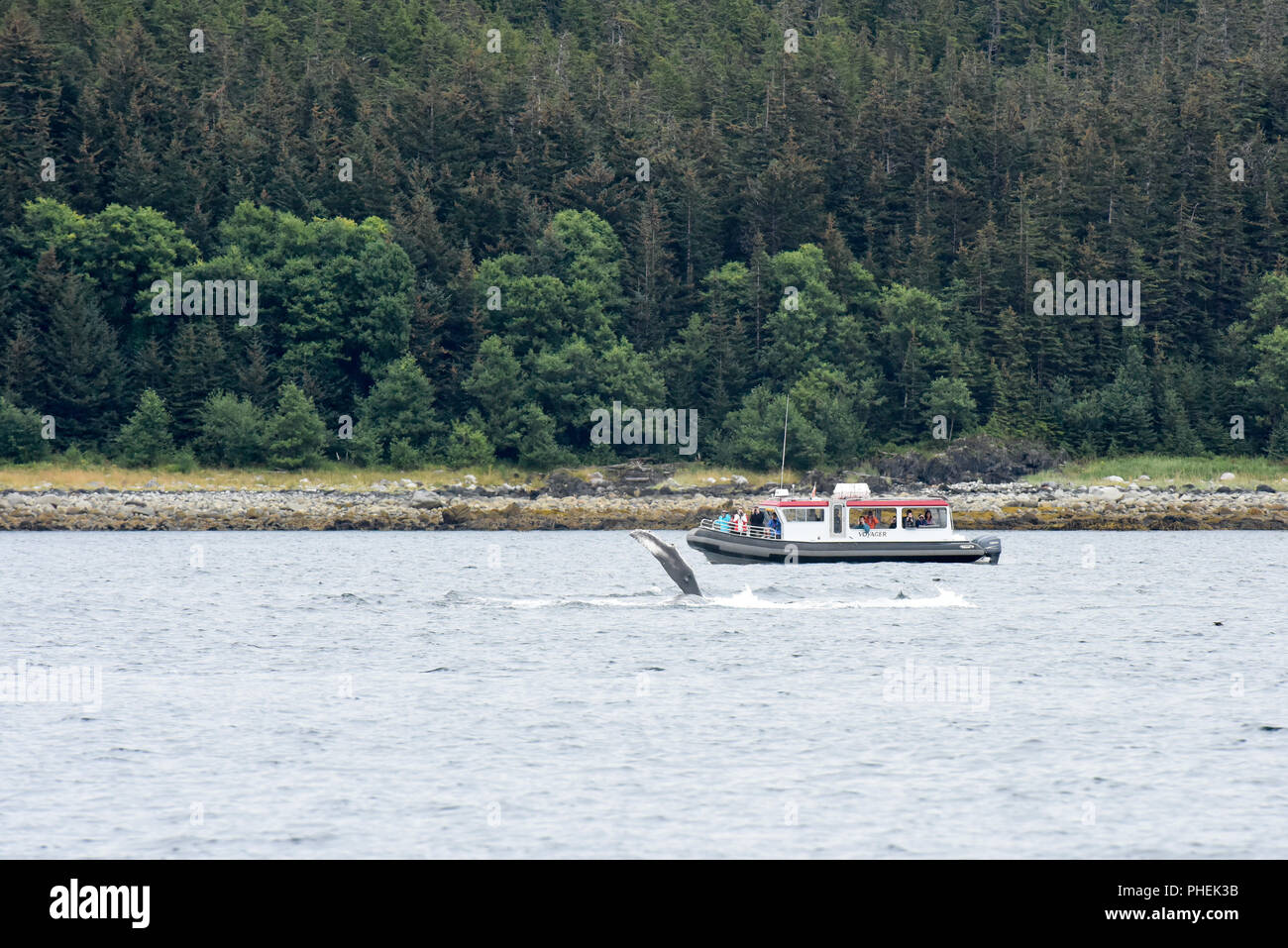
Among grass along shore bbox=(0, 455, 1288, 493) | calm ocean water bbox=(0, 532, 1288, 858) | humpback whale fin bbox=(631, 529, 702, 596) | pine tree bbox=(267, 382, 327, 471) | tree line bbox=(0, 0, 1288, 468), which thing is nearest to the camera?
calm ocean water bbox=(0, 532, 1288, 858)

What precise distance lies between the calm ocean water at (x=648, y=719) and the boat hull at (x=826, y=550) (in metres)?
2.27

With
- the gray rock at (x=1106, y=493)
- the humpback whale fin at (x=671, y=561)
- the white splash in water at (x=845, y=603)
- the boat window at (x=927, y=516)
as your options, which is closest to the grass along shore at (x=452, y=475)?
the gray rock at (x=1106, y=493)

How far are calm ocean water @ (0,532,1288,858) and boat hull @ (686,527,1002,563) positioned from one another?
89.4 inches

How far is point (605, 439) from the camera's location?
10862cm

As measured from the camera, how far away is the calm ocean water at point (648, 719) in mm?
20984

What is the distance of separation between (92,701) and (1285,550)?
2279 inches

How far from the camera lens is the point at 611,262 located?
118m

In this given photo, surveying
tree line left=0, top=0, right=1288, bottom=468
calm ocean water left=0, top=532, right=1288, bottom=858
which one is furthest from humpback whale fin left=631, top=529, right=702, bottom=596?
tree line left=0, top=0, right=1288, bottom=468

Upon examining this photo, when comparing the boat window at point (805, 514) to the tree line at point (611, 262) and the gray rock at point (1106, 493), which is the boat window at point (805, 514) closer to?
the gray rock at point (1106, 493)

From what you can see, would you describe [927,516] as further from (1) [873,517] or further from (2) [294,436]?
(2) [294,436]

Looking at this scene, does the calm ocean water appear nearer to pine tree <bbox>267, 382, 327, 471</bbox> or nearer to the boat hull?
the boat hull

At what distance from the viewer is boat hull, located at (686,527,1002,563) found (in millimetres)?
57094

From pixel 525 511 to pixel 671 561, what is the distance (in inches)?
1773
